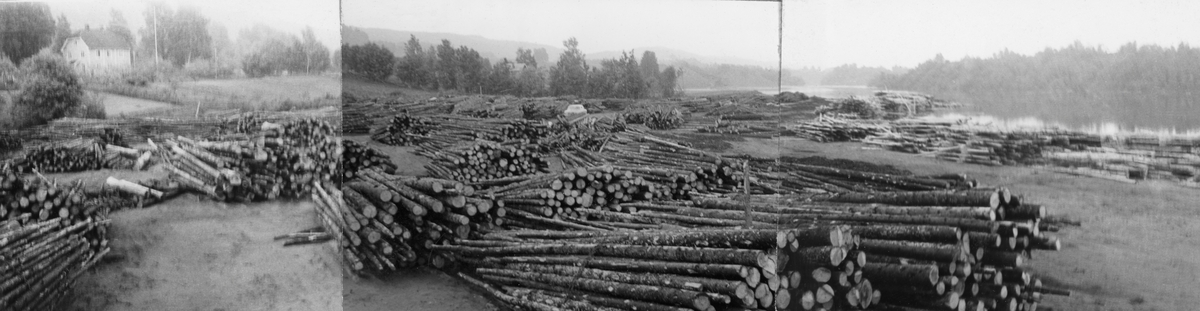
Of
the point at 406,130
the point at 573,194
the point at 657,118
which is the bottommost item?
the point at 573,194

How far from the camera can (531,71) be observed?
290 inches

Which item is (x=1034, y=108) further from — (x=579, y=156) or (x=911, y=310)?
(x=579, y=156)

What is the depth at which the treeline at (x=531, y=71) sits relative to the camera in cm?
732

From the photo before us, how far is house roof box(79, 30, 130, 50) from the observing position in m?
6.15

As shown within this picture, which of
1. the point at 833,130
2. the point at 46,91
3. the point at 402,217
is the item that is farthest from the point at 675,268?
the point at 46,91

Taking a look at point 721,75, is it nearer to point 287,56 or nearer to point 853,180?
point 853,180

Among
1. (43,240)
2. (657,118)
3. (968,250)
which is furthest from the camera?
(657,118)

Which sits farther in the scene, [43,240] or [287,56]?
[287,56]

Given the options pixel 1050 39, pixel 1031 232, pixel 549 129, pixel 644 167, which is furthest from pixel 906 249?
pixel 549 129

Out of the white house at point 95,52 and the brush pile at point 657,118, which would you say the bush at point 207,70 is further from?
the brush pile at point 657,118

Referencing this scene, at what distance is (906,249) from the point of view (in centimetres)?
599

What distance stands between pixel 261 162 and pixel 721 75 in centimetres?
369

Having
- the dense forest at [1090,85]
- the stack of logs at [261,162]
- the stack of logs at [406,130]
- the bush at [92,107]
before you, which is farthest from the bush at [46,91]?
the dense forest at [1090,85]

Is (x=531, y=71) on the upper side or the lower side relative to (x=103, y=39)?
lower
